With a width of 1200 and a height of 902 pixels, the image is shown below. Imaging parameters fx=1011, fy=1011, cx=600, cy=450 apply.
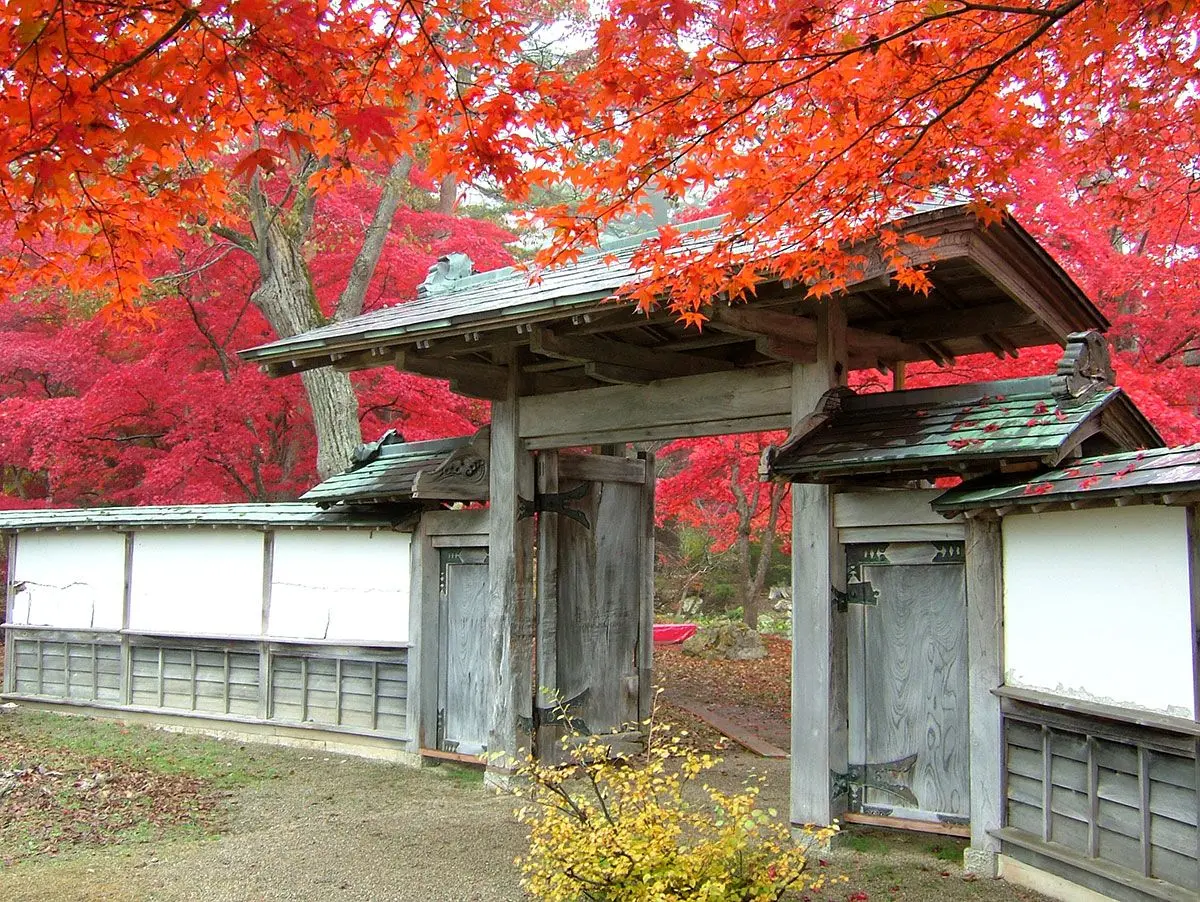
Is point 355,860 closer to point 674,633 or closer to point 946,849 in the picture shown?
point 946,849

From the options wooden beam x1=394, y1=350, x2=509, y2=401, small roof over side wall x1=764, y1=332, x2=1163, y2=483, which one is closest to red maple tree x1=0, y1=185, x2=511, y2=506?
wooden beam x1=394, y1=350, x2=509, y2=401

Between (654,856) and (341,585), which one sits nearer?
(654,856)

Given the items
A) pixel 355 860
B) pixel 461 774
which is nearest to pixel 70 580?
pixel 461 774

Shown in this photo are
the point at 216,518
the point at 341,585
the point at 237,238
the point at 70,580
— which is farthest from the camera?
the point at 237,238

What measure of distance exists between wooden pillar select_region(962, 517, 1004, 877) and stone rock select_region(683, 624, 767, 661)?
9888mm

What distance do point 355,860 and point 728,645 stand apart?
32.9 feet

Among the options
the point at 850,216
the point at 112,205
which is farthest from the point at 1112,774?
the point at 112,205

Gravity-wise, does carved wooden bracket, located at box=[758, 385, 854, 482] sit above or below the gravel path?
above

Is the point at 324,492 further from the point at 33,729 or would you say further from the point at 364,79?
the point at 364,79

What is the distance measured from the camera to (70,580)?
36.3 ft

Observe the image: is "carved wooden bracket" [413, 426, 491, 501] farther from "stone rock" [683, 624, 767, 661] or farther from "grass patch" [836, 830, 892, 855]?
"stone rock" [683, 624, 767, 661]

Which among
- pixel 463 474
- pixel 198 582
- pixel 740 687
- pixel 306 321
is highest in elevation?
pixel 306 321

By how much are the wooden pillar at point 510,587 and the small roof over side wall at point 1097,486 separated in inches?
141

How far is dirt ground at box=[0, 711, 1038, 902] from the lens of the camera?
537cm
